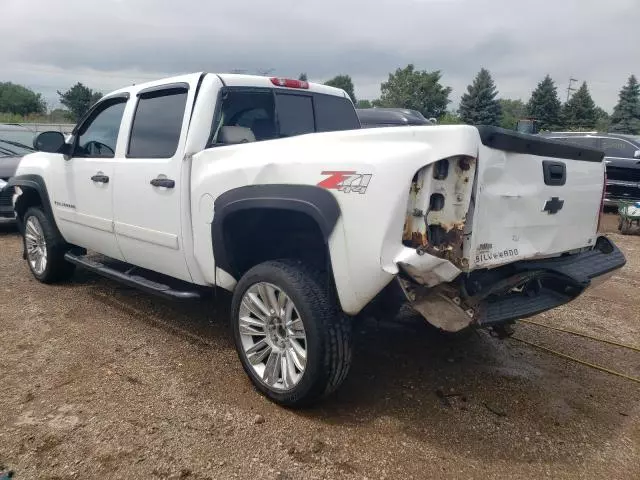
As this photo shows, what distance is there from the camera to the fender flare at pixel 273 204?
8.82ft

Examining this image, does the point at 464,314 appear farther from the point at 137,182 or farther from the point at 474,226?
the point at 137,182

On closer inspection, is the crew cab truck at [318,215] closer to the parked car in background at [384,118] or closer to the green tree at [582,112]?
the parked car in background at [384,118]

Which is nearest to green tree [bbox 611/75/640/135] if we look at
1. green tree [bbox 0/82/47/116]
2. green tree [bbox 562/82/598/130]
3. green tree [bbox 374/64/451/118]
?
green tree [bbox 562/82/598/130]

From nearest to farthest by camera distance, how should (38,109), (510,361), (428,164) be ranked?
(428,164) < (510,361) < (38,109)

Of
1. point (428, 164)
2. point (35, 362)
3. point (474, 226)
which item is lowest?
point (35, 362)

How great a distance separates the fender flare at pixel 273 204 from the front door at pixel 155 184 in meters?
0.40

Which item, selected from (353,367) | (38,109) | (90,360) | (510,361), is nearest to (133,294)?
(90,360)

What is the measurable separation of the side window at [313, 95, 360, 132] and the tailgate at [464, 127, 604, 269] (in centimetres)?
198

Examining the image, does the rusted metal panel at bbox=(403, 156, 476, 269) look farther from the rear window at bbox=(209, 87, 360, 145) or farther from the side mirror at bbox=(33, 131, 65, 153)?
the side mirror at bbox=(33, 131, 65, 153)

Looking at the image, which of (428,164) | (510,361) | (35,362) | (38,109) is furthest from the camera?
(38,109)

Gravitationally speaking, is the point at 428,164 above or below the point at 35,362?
above

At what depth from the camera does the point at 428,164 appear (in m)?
2.42

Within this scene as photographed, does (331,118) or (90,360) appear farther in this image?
(331,118)

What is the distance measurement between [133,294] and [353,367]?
8.58ft
